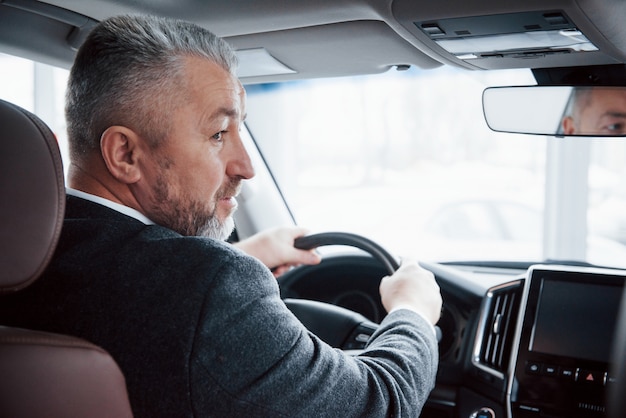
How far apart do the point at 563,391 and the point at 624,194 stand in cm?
780

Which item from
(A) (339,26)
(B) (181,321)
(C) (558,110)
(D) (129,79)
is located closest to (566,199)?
(C) (558,110)

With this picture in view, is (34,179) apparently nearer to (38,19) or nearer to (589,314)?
(38,19)

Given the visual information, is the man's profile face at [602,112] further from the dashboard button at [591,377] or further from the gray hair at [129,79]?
the gray hair at [129,79]

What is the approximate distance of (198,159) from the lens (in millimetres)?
1642

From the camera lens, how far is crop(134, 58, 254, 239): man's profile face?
162 centimetres

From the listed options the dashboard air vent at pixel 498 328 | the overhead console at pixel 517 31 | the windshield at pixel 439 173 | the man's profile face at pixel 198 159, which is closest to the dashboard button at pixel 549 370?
the dashboard air vent at pixel 498 328

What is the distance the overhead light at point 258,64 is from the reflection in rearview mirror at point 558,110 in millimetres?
704

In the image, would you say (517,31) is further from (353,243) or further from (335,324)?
(335,324)

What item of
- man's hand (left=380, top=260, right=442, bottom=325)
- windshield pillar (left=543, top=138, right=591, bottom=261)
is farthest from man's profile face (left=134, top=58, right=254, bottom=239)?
windshield pillar (left=543, top=138, right=591, bottom=261)

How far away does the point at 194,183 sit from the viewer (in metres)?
1.64

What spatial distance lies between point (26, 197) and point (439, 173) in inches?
419

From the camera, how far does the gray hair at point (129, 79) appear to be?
1.60 meters

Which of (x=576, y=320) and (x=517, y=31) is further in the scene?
(x=576, y=320)

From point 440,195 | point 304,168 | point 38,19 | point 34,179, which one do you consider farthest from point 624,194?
point 34,179
